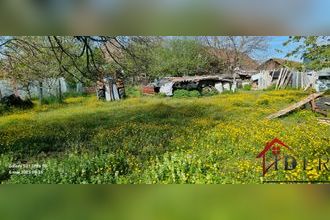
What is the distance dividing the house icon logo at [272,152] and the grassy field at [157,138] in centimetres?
4

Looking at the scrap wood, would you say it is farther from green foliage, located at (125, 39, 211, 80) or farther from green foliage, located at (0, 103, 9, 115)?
green foliage, located at (0, 103, 9, 115)

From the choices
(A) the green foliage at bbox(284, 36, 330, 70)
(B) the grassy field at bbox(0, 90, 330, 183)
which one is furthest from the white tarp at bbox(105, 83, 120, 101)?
(A) the green foliage at bbox(284, 36, 330, 70)

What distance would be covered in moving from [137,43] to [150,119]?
0.67m

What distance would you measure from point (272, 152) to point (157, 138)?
100 centimetres

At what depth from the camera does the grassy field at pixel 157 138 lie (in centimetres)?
457

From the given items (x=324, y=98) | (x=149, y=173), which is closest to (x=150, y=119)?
(x=149, y=173)

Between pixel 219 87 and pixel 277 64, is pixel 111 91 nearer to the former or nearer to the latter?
pixel 219 87

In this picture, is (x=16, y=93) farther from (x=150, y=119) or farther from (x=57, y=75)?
(x=150, y=119)

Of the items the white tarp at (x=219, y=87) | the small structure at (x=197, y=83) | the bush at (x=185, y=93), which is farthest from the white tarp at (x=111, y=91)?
the white tarp at (x=219, y=87)

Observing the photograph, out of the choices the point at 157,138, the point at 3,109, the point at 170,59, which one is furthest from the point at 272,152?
the point at 3,109

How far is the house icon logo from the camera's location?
4.55m

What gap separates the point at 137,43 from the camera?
180 inches

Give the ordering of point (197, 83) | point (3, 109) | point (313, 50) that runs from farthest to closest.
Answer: point (3, 109) → point (197, 83) → point (313, 50)

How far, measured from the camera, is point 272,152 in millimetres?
4555
